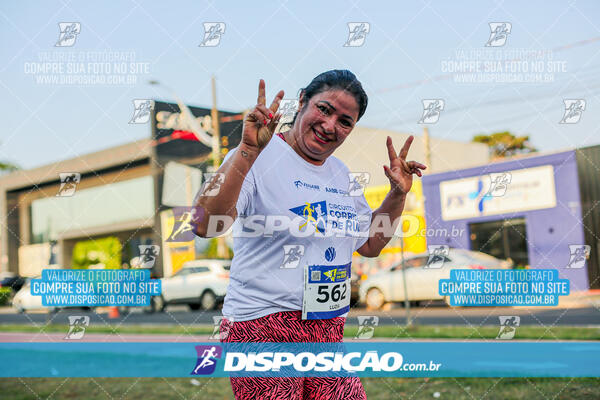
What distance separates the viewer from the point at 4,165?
30.1 feet

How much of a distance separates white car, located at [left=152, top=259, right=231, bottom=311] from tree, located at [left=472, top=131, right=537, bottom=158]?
9557 millimetres

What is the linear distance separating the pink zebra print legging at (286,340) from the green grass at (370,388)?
9.64 feet

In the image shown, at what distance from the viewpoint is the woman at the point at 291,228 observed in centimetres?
196

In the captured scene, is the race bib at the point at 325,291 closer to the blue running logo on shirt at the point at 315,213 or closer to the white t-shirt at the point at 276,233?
the white t-shirt at the point at 276,233

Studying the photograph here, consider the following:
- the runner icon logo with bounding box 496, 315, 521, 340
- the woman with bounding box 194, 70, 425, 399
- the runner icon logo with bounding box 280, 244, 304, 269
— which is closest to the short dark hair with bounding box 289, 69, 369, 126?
the woman with bounding box 194, 70, 425, 399

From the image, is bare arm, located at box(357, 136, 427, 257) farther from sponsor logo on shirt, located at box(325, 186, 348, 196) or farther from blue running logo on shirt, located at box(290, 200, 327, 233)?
blue running logo on shirt, located at box(290, 200, 327, 233)

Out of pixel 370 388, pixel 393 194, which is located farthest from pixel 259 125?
pixel 370 388

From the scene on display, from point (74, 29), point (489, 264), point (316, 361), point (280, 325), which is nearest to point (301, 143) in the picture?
point (280, 325)

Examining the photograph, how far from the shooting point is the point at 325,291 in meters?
2.16

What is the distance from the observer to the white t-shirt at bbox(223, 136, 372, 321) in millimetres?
2039

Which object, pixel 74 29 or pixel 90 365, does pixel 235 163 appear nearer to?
pixel 74 29

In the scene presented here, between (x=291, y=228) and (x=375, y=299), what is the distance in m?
11.6

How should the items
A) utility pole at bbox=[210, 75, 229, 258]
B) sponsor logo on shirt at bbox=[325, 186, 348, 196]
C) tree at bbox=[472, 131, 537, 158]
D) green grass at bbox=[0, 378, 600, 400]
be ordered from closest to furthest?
sponsor logo on shirt at bbox=[325, 186, 348, 196] < green grass at bbox=[0, 378, 600, 400] < utility pole at bbox=[210, 75, 229, 258] < tree at bbox=[472, 131, 537, 158]

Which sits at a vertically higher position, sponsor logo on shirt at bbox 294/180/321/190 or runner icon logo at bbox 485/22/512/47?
runner icon logo at bbox 485/22/512/47
